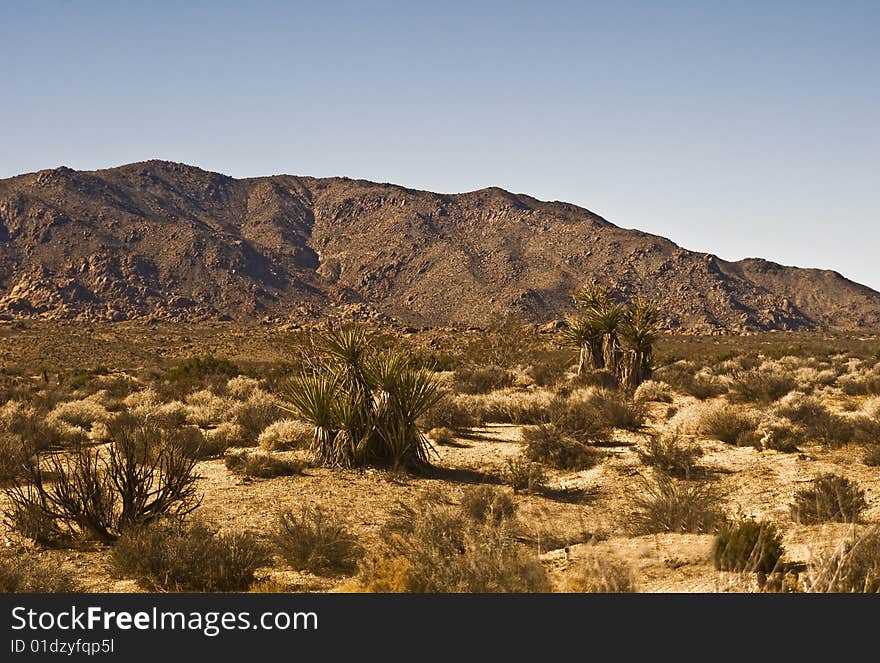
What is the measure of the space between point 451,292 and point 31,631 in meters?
86.9

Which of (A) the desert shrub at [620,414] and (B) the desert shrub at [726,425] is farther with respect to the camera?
(A) the desert shrub at [620,414]

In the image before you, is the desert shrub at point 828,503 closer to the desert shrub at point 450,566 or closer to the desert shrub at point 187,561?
the desert shrub at point 450,566

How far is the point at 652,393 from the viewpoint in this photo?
20328 millimetres

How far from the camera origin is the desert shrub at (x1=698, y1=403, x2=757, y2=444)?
14.1m

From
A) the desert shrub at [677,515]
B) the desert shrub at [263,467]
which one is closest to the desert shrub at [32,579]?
the desert shrub at [263,467]

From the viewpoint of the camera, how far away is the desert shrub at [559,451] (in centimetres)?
1262

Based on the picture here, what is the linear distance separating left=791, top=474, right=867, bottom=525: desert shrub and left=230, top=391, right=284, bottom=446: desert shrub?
10.1 metres

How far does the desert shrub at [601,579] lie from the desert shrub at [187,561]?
2.98 m

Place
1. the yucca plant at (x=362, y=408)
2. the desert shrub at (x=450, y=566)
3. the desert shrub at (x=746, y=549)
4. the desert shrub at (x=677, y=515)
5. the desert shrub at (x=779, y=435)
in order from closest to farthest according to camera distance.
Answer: the desert shrub at (x=450, y=566) < the desert shrub at (x=746, y=549) < the desert shrub at (x=677, y=515) < the yucca plant at (x=362, y=408) < the desert shrub at (x=779, y=435)

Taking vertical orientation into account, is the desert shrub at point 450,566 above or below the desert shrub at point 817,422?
below

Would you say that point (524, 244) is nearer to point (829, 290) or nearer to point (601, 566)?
point (829, 290)

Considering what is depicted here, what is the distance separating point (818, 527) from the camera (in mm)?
7836

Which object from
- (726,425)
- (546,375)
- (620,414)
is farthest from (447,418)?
(546,375)

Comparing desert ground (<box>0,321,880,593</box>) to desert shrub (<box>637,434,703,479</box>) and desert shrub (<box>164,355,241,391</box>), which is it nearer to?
desert shrub (<box>637,434,703,479</box>)
